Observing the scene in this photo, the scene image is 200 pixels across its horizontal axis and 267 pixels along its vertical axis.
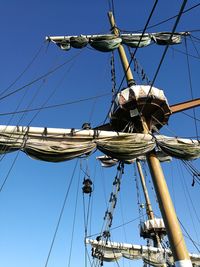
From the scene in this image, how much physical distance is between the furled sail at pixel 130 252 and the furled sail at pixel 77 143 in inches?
496

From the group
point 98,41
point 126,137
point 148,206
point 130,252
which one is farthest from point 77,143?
point 130,252

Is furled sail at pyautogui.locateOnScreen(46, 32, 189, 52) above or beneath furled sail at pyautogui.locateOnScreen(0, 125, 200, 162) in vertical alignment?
above

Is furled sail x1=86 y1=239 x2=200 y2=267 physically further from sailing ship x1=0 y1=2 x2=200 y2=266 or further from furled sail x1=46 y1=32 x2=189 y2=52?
furled sail x1=46 y1=32 x2=189 y2=52

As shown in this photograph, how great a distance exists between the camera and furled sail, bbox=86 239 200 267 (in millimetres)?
20859

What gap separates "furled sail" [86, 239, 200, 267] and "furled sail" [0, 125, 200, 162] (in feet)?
41.3

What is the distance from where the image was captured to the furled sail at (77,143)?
855 centimetres

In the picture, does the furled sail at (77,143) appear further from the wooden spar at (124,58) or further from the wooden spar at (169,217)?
the wooden spar at (124,58)

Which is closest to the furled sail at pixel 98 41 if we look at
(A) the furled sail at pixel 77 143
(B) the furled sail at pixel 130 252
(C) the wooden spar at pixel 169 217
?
(C) the wooden spar at pixel 169 217

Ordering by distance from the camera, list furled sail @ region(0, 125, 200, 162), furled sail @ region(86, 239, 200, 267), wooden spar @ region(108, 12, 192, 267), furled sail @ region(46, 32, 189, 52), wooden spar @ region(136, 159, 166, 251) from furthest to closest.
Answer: wooden spar @ region(136, 159, 166, 251) → furled sail @ region(86, 239, 200, 267) → furled sail @ region(46, 32, 189, 52) → furled sail @ region(0, 125, 200, 162) → wooden spar @ region(108, 12, 192, 267)

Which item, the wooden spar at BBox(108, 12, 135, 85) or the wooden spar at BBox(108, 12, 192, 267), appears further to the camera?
the wooden spar at BBox(108, 12, 135, 85)

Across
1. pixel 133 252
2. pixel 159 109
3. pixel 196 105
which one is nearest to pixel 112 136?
pixel 159 109

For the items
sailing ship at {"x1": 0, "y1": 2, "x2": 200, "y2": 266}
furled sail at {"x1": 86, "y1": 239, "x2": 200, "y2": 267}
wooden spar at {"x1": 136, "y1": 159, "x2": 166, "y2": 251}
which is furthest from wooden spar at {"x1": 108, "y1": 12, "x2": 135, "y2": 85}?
furled sail at {"x1": 86, "y1": 239, "x2": 200, "y2": 267}

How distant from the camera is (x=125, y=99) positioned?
34.4 feet

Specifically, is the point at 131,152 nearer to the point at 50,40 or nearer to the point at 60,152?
the point at 60,152
